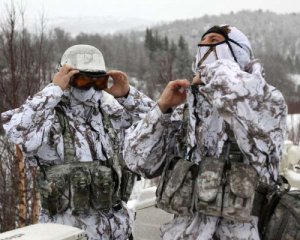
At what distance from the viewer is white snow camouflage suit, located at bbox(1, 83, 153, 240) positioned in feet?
8.89

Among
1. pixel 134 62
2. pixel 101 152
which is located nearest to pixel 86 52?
pixel 101 152

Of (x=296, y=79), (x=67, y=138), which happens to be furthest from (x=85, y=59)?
(x=296, y=79)

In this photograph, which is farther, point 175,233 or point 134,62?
point 134,62

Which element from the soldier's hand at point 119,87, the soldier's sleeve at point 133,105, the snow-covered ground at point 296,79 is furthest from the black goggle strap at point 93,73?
the snow-covered ground at point 296,79

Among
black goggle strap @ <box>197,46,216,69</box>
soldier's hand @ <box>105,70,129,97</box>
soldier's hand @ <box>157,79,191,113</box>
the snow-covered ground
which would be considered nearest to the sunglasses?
soldier's hand @ <box>105,70,129,97</box>

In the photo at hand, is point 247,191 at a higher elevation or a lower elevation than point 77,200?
higher

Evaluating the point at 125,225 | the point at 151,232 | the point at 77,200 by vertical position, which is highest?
the point at 77,200

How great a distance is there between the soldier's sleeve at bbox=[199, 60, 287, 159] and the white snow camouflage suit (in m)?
1.16

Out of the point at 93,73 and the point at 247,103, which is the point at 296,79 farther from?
the point at 247,103

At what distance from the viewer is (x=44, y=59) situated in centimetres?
685

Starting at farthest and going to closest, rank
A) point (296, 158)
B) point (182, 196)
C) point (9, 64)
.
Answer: point (9, 64)
point (296, 158)
point (182, 196)

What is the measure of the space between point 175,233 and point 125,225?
911mm

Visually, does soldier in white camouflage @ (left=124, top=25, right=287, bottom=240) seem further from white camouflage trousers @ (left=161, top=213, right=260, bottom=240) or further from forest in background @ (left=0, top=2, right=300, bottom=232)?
forest in background @ (left=0, top=2, right=300, bottom=232)

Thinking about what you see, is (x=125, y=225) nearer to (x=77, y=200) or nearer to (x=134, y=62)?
(x=77, y=200)
